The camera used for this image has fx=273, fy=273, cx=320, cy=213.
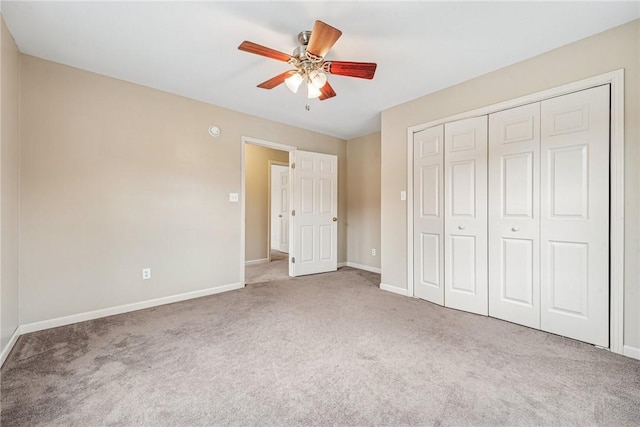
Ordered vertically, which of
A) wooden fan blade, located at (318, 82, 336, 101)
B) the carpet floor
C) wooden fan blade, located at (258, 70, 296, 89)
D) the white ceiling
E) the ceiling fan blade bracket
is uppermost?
the white ceiling

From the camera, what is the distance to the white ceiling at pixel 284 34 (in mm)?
1843

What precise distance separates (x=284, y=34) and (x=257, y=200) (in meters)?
3.86

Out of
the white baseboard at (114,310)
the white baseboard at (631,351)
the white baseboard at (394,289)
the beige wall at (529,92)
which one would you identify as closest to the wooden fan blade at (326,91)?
the beige wall at (529,92)

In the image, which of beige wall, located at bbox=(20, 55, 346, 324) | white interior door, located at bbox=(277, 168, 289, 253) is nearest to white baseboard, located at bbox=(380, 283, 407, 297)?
beige wall, located at bbox=(20, 55, 346, 324)

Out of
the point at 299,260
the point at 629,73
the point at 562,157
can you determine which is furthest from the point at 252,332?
the point at 629,73

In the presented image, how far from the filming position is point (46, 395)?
5.08 ft

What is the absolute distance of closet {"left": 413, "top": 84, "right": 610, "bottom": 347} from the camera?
2.14 meters

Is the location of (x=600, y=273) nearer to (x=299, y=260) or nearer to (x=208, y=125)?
(x=299, y=260)

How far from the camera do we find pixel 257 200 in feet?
18.5

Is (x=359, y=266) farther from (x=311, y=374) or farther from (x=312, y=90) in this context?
(x=312, y=90)

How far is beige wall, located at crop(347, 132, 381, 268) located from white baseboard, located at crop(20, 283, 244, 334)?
2461 mm

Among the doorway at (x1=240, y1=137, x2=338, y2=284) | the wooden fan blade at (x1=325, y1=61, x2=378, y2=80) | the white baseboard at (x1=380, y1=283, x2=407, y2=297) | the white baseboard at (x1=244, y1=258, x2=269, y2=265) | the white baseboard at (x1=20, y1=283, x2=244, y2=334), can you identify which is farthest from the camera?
the white baseboard at (x1=244, y1=258, x2=269, y2=265)

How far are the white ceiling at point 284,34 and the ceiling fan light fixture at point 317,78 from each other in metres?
0.30

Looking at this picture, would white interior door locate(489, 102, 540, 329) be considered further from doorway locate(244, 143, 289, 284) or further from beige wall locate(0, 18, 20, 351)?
beige wall locate(0, 18, 20, 351)
